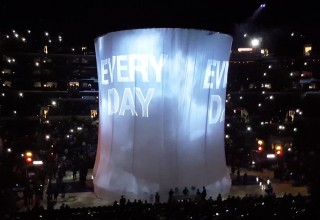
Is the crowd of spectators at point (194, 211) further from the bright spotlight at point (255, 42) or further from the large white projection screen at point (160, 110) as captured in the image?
the bright spotlight at point (255, 42)

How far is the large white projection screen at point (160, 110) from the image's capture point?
64.2 feet

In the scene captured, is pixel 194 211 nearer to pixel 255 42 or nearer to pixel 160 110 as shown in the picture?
pixel 160 110

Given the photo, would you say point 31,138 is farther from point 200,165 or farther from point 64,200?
point 200,165

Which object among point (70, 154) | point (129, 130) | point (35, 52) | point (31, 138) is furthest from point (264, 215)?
point (35, 52)

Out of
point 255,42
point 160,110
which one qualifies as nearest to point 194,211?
point 160,110

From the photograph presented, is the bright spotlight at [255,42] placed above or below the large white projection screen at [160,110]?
above

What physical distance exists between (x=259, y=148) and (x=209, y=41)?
49.2 feet

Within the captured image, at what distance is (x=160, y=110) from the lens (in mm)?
19578

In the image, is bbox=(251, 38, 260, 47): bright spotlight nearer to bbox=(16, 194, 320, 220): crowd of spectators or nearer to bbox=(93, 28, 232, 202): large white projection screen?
bbox=(93, 28, 232, 202): large white projection screen

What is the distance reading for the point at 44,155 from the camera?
3078 cm

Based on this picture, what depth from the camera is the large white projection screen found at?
19562 millimetres

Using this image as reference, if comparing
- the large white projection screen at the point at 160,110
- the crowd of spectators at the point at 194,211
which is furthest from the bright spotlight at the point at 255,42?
the crowd of spectators at the point at 194,211

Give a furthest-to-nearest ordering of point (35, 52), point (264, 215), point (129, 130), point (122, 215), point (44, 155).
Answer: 1. point (35, 52)
2. point (44, 155)
3. point (129, 130)
4. point (122, 215)
5. point (264, 215)

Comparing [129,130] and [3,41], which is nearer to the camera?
[129,130]
